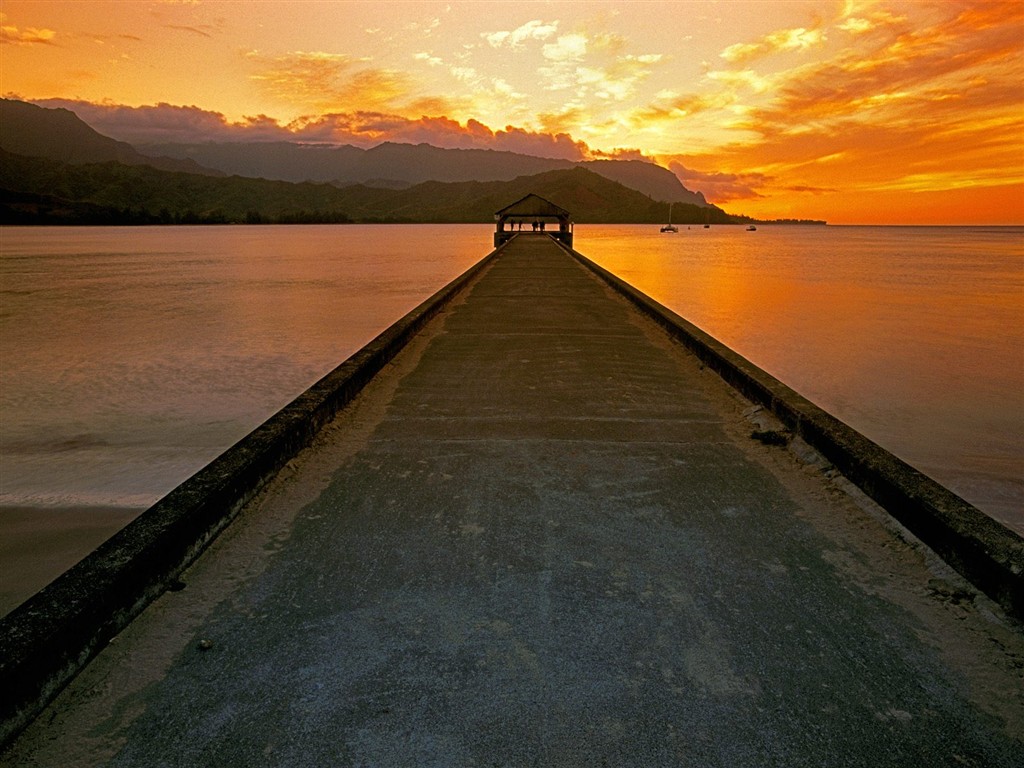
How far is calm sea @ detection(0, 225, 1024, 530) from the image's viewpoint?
730cm

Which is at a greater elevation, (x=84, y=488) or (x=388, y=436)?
(x=388, y=436)

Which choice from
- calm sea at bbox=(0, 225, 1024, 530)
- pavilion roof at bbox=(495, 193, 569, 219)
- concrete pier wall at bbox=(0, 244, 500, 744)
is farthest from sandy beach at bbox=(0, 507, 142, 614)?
pavilion roof at bbox=(495, 193, 569, 219)

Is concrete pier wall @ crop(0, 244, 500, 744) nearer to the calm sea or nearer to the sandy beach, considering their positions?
the sandy beach

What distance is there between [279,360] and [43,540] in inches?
340

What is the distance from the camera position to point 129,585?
98.1 inches

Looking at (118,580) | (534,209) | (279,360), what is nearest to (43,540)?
(118,580)

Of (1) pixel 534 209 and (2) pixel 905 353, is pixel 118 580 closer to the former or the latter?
(2) pixel 905 353

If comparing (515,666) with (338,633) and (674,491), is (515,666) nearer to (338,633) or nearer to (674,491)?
(338,633)

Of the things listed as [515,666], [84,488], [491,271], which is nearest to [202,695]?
[515,666]

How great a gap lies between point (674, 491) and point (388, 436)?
2015 millimetres

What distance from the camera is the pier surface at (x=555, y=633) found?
1.90 metres

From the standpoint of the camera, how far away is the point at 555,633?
237cm

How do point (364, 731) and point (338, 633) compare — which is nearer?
point (364, 731)

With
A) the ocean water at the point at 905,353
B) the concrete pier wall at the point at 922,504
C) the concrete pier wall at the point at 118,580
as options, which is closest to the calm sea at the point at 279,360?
the ocean water at the point at 905,353
